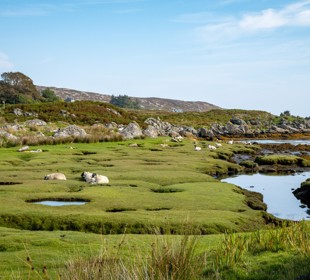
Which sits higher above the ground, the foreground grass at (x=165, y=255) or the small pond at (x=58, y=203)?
the foreground grass at (x=165, y=255)

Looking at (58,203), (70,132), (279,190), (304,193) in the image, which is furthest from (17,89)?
(58,203)

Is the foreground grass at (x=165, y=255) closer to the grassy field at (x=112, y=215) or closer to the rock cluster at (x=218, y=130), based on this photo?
the grassy field at (x=112, y=215)

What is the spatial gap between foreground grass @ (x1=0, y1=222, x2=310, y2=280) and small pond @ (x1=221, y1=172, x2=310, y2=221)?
28.1 feet

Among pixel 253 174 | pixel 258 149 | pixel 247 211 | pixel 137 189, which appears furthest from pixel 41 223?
pixel 258 149

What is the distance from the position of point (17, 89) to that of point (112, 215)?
121 metres

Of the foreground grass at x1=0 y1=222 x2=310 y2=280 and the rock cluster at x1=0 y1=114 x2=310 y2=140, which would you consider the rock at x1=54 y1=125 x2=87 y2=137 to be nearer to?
the rock cluster at x1=0 y1=114 x2=310 y2=140

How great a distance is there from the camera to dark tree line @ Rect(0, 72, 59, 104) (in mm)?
122562

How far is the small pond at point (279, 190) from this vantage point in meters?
24.4

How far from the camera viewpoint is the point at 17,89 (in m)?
130

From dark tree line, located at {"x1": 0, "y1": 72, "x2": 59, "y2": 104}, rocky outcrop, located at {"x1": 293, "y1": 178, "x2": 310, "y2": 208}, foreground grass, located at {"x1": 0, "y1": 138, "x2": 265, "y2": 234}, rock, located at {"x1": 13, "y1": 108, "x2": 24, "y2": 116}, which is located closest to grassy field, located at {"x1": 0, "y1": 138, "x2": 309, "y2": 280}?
foreground grass, located at {"x1": 0, "y1": 138, "x2": 265, "y2": 234}

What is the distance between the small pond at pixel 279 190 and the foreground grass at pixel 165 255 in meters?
8.56

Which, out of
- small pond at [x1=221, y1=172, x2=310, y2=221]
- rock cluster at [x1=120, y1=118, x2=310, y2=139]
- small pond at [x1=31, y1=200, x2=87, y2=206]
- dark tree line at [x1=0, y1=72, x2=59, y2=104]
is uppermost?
dark tree line at [x1=0, y1=72, x2=59, y2=104]

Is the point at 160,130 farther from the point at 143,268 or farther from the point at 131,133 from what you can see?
the point at 143,268

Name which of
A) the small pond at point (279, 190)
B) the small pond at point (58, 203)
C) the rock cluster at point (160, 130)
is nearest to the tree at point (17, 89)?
the rock cluster at point (160, 130)
